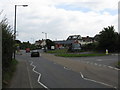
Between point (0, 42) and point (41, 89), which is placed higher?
point (0, 42)

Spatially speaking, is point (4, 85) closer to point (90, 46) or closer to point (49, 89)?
point (49, 89)

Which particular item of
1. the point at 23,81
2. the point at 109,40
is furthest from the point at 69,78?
the point at 109,40

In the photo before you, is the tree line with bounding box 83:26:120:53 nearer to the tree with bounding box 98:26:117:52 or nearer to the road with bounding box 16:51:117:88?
the tree with bounding box 98:26:117:52

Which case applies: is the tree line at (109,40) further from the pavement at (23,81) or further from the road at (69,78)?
the pavement at (23,81)

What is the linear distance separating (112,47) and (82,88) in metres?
57.1

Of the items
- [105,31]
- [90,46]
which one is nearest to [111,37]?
[105,31]

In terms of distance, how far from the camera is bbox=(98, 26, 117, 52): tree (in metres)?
67.8

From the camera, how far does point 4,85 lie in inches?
532

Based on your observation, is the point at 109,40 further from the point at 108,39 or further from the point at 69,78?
the point at 69,78

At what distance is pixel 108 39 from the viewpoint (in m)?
67.8

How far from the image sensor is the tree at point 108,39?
67.8 metres

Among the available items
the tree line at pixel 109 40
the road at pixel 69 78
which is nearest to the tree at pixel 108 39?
the tree line at pixel 109 40

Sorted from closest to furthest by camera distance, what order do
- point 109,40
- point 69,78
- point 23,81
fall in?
point 23,81 → point 69,78 → point 109,40

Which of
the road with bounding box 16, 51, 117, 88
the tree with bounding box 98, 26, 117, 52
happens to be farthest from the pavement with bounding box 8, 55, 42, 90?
the tree with bounding box 98, 26, 117, 52
